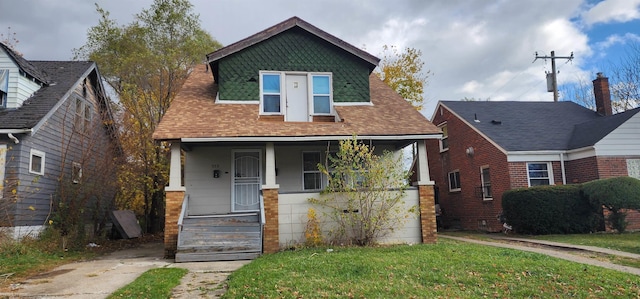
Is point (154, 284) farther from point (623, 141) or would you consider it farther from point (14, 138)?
point (623, 141)

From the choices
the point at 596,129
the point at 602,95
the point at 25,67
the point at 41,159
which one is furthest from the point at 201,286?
the point at 602,95

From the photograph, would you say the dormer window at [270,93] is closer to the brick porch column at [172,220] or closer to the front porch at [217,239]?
the front porch at [217,239]

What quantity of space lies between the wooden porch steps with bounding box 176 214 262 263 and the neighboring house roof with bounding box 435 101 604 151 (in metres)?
10.2

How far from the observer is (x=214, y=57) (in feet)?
39.2

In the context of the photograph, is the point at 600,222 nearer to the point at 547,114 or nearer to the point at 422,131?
the point at 547,114

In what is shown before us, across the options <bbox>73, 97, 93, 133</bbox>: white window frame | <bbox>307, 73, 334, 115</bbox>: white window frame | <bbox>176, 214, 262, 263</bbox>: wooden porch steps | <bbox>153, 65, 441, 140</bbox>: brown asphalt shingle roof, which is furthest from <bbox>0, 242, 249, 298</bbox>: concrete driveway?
<bbox>73, 97, 93, 133</bbox>: white window frame


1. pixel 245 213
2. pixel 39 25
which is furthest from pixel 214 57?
pixel 39 25

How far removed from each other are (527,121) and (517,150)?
3.24 m

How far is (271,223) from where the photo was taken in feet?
32.3

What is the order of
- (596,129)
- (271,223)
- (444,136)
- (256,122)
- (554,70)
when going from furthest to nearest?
1. (554,70)
2. (444,136)
3. (596,129)
4. (256,122)
5. (271,223)

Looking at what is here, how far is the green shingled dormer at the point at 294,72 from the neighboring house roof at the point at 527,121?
6.75 m

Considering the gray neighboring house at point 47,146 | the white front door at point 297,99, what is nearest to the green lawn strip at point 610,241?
the white front door at point 297,99

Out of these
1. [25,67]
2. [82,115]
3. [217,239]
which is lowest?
[217,239]

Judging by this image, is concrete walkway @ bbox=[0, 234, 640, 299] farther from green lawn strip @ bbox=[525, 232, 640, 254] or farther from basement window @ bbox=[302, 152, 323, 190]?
basement window @ bbox=[302, 152, 323, 190]
